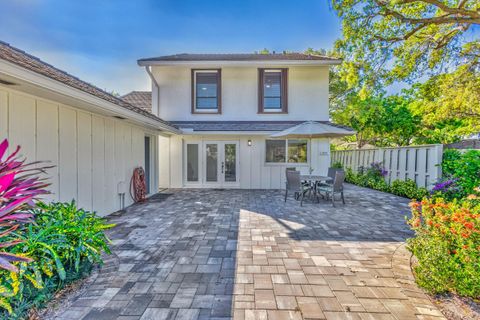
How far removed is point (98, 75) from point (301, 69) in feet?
43.7

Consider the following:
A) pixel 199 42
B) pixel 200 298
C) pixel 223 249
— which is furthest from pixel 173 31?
pixel 200 298

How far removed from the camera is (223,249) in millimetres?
3969

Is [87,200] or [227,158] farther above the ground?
[227,158]

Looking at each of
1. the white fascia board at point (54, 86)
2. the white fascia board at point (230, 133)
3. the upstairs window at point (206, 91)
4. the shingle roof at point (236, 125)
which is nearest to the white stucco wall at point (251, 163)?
the shingle roof at point (236, 125)

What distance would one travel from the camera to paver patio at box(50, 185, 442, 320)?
2424 mm

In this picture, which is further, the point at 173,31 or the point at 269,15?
the point at 173,31

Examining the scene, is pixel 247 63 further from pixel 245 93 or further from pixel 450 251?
pixel 450 251

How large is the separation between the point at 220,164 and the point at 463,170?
336 inches

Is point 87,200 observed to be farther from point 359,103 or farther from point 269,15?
point 359,103

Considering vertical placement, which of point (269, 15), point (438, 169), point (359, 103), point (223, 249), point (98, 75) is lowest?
→ point (223, 249)

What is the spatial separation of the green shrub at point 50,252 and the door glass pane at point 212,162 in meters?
7.49

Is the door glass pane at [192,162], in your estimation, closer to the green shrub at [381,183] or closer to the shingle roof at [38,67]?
the shingle roof at [38,67]

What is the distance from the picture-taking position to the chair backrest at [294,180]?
719 centimetres

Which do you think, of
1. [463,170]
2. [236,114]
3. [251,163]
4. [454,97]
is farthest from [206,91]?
[454,97]
